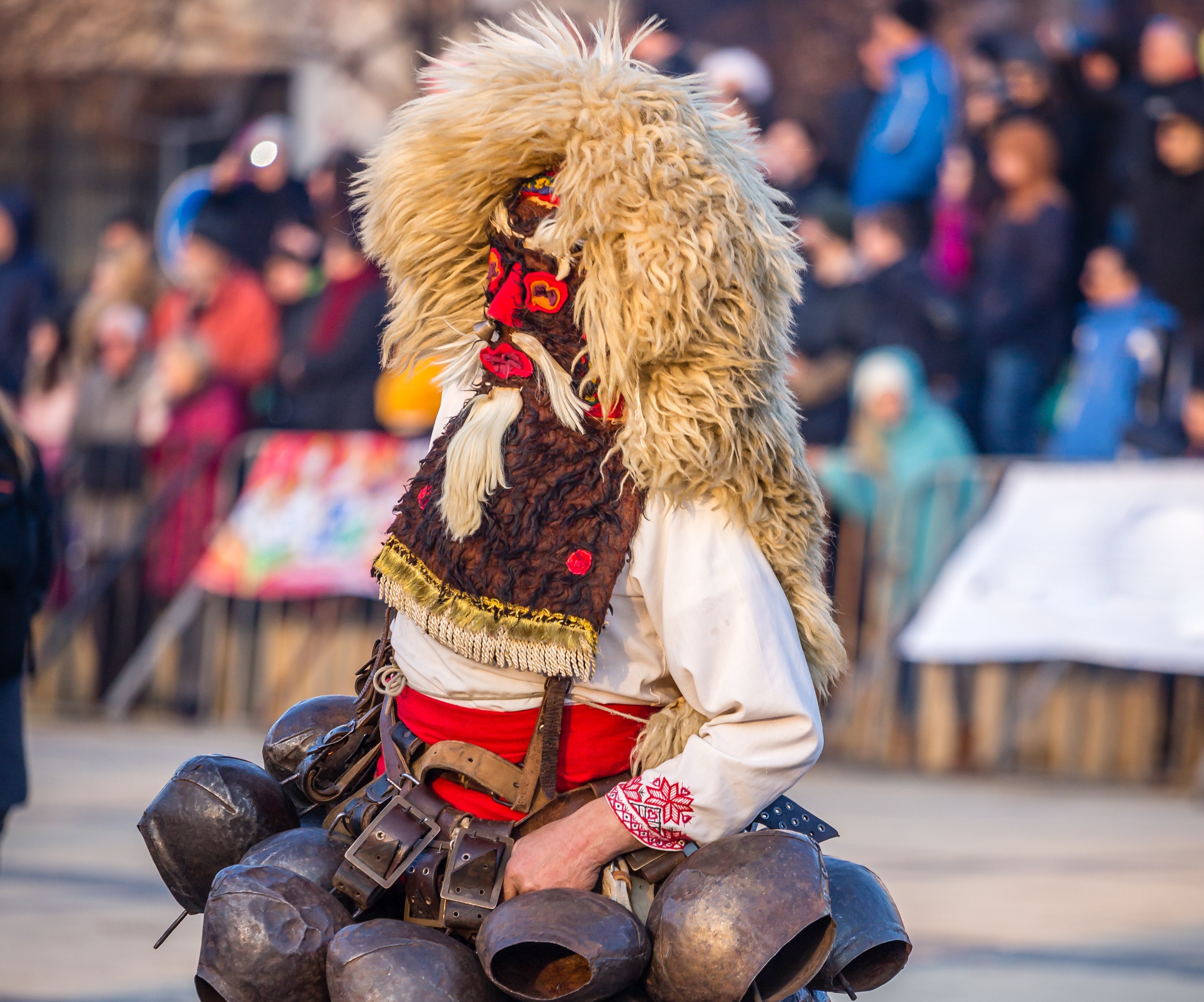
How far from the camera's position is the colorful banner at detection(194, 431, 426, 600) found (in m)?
9.98

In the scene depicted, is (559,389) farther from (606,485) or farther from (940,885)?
(940,885)

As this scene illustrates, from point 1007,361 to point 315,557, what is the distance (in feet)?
12.9

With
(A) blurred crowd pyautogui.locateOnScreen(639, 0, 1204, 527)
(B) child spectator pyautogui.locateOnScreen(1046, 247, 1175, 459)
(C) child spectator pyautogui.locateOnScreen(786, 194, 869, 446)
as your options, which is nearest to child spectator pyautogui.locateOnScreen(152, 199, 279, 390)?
(A) blurred crowd pyautogui.locateOnScreen(639, 0, 1204, 527)

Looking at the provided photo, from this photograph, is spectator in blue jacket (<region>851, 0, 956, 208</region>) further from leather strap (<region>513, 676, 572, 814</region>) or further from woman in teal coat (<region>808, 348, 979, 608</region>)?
leather strap (<region>513, 676, 572, 814</region>)

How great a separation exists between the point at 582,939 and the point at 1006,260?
7.05 metres

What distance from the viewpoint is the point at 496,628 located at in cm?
285

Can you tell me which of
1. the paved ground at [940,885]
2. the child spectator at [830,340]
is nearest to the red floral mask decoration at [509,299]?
Answer: the paved ground at [940,885]

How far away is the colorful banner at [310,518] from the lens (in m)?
9.98

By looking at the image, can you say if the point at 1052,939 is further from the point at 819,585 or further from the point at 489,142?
the point at 489,142

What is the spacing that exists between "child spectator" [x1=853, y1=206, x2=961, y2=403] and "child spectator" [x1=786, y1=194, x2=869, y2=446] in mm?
83

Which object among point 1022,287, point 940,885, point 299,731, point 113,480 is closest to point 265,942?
point 299,731

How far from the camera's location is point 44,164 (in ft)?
64.5

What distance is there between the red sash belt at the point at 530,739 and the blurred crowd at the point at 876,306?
4470 millimetres

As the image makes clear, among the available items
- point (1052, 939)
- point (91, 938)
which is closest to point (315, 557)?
point (91, 938)
